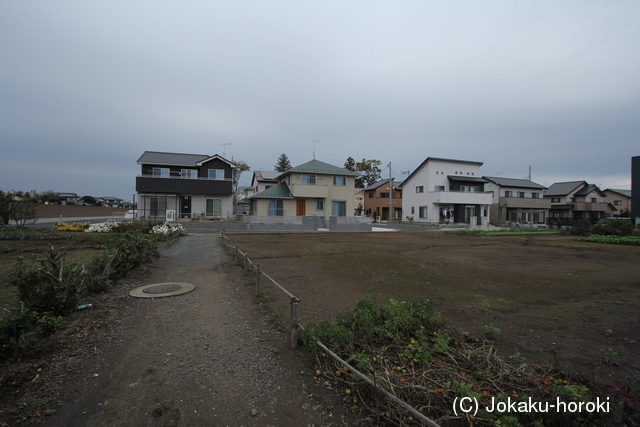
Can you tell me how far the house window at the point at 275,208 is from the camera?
28781mm

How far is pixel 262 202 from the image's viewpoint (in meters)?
28.6

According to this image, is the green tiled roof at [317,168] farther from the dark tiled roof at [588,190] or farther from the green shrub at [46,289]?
the dark tiled roof at [588,190]

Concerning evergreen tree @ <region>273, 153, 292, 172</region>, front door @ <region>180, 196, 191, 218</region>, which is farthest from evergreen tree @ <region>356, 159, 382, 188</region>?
front door @ <region>180, 196, 191, 218</region>

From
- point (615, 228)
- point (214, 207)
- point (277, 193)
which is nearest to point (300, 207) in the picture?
point (277, 193)

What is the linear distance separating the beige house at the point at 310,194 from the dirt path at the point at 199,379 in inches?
925

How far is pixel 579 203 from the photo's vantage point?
46531 millimetres

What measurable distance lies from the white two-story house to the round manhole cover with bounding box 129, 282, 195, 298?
113 feet

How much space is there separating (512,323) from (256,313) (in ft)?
13.3

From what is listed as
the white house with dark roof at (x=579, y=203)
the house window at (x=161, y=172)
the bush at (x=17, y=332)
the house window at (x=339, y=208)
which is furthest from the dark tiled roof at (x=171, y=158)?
the white house with dark roof at (x=579, y=203)

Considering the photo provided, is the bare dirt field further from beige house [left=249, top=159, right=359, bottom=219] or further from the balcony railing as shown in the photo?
the balcony railing

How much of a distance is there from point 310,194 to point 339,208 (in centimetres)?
362

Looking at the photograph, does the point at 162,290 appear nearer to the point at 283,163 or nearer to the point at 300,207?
the point at 300,207

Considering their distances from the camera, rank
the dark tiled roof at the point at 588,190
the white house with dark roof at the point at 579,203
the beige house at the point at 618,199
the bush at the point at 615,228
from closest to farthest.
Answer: the bush at the point at 615,228
the white house with dark roof at the point at 579,203
the dark tiled roof at the point at 588,190
the beige house at the point at 618,199

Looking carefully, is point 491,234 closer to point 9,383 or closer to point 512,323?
point 512,323
